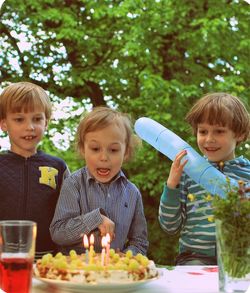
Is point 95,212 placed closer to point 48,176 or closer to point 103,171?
point 103,171

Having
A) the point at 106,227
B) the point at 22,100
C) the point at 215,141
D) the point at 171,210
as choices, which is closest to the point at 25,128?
the point at 22,100

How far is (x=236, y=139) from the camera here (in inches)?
91.4

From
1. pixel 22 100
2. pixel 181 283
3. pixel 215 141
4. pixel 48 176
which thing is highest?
pixel 22 100

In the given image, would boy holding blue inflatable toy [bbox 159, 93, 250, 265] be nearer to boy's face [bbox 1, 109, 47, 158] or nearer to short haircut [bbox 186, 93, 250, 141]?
short haircut [bbox 186, 93, 250, 141]

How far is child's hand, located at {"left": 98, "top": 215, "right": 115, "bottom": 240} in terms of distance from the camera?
189 centimetres

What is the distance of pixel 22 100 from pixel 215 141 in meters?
0.69

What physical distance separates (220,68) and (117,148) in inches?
138

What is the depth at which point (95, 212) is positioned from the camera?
6.23 ft

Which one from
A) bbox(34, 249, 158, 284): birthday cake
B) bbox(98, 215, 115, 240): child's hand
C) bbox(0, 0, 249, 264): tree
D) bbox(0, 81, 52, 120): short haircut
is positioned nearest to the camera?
bbox(34, 249, 158, 284): birthday cake

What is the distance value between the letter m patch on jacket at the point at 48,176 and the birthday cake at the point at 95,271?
2.46ft

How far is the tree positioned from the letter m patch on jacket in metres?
2.60

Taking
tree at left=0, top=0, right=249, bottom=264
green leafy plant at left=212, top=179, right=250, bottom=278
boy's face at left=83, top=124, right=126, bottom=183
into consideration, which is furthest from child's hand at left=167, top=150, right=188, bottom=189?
tree at left=0, top=0, right=249, bottom=264

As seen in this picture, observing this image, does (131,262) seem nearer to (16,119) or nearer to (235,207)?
(235,207)

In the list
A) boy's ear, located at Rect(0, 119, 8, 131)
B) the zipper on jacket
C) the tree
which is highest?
the tree
